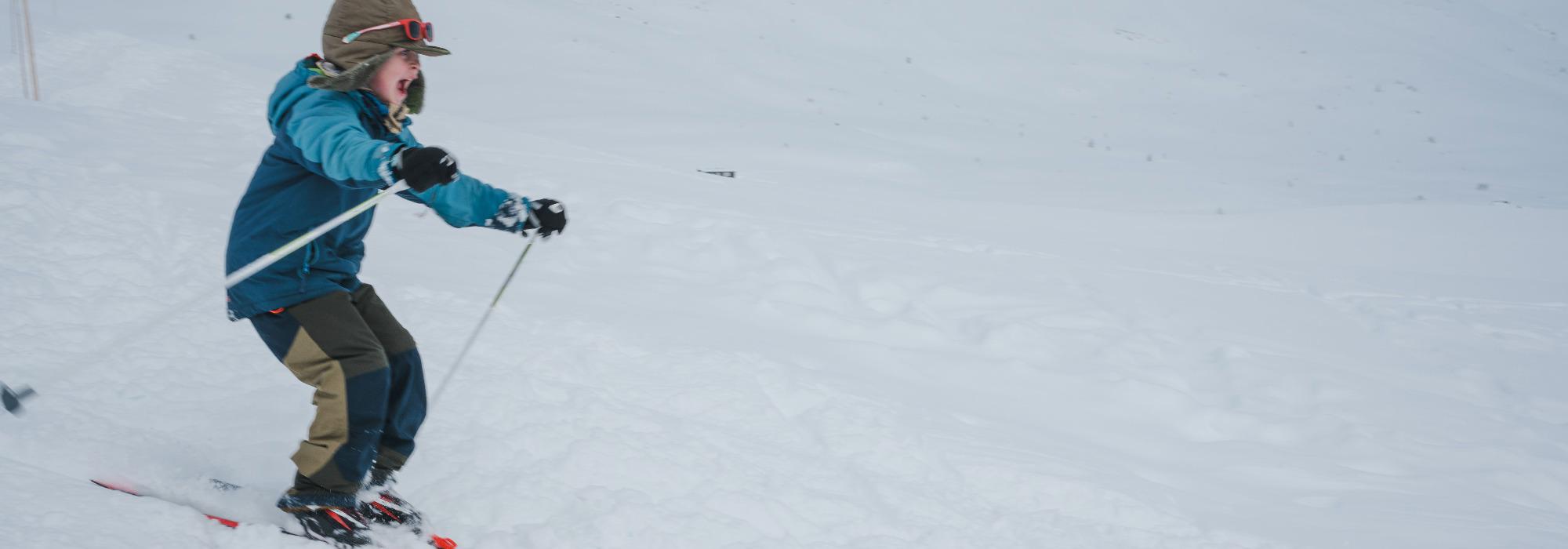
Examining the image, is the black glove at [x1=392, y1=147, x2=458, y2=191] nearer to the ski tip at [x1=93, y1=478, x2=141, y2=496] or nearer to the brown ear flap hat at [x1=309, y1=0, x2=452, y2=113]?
the brown ear flap hat at [x1=309, y1=0, x2=452, y2=113]

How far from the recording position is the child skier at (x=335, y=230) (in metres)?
2.57

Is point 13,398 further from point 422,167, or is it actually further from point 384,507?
point 422,167

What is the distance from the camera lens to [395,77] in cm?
268

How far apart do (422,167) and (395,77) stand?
49 cm

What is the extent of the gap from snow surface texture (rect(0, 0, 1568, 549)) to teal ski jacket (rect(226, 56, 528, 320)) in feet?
0.88

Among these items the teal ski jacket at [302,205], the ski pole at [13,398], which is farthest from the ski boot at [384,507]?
the ski pole at [13,398]

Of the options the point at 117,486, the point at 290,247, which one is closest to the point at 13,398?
the point at 117,486

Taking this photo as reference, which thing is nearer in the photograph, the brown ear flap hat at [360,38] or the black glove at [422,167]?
the black glove at [422,167]

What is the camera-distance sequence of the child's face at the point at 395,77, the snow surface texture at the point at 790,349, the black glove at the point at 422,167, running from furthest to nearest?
the snow surface texture at the point at 790,349
the child's face at the point at 395,77
the black glove at the point at 422,167

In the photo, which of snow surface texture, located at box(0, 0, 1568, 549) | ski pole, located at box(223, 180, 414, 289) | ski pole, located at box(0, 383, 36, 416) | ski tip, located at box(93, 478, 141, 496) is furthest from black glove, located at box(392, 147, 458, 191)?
ski tip, located at box(93, 478, 141, 496)

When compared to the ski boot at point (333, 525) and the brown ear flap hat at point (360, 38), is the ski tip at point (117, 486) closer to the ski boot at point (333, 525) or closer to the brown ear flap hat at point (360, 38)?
the ski boot at point (333, 525)

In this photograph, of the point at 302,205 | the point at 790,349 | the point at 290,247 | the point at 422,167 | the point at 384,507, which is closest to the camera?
the point at 422,167

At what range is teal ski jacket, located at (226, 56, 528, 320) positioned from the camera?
2551mm

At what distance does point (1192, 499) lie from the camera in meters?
3.94
